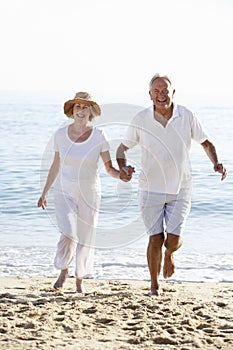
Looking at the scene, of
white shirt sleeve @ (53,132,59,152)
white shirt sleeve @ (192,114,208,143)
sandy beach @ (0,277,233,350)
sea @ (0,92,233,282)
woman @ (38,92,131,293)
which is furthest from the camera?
sea @ (0,92,233,282)

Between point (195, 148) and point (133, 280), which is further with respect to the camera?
point (195, 148)

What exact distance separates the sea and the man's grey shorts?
0.26 meters

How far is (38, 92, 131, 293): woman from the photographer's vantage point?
5.24 m

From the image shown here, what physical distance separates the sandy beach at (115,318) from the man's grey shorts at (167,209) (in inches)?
20.5

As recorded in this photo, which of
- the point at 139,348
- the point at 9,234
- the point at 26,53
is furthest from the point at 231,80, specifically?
the point at 139,348

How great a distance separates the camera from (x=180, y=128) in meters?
5.02

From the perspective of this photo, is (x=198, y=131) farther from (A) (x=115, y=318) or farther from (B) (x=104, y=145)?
(A) (x=115, y=318)

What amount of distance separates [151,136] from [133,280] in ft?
5.81

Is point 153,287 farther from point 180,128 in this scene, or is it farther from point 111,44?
point 111,44

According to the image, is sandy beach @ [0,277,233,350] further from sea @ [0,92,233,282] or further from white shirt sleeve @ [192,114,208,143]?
white shirt sleeve @ [192,114,208,143]

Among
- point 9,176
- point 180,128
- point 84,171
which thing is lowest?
point 9,176

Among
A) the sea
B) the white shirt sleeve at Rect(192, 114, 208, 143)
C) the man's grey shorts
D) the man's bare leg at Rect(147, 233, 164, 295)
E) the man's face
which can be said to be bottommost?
the sea

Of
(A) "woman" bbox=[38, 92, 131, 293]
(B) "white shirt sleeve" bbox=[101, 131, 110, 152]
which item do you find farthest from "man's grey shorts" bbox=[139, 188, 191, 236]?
(B) "white shirt sleeve" bbox=[101, 131, 110, 152]

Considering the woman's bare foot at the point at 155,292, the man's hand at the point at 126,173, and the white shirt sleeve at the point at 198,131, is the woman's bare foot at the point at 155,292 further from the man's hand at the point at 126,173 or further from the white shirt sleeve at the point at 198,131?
the white shirt sleeve at the point at 198,131
